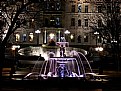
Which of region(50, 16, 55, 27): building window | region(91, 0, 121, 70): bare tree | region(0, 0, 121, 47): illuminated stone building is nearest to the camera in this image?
region(91, 0, 121, 70): bare tree

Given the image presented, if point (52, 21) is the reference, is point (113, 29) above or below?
below

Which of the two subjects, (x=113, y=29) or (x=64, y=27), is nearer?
(x=113, y=29)

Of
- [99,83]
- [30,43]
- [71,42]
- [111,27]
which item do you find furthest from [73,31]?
[99,83]

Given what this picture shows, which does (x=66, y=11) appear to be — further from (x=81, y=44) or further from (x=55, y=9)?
(x=81, y=44)

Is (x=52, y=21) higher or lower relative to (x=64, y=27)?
higher

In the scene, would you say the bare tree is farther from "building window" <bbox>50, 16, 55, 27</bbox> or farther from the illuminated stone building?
"building window" <bbox>50, 16, 55, 27</bbox>

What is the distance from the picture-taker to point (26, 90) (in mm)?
18438

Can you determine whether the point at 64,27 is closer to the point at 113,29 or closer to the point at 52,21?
the point at 52,21

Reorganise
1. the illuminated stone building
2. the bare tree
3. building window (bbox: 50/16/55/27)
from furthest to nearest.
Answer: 1. building window (bbox: 50/16/55/27)
2. the illuminated stone building
3. the bare tree

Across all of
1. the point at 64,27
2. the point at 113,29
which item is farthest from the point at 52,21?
the point at 113,29

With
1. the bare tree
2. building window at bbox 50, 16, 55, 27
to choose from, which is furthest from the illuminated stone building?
the bare tree

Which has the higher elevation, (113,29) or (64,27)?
(113,29)

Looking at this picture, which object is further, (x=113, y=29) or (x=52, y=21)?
(x=52, y=21)

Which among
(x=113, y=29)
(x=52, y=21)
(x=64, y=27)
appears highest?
(x=52, y=21)
